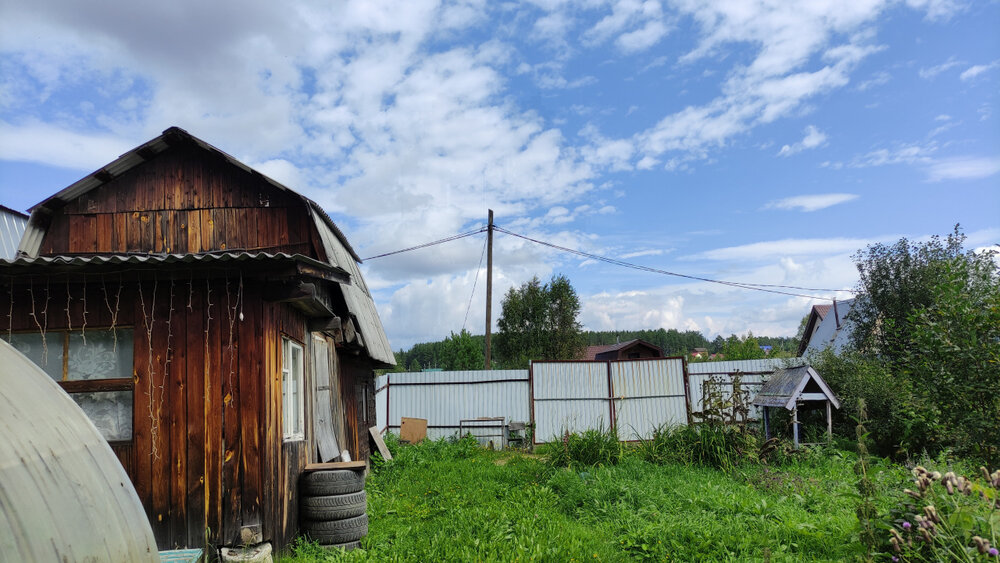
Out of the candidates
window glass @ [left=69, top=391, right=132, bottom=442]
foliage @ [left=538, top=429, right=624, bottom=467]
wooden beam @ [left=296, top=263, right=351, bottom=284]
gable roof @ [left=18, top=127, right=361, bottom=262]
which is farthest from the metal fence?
window glass @ [left=69, top=391, right=132, bottom=442]

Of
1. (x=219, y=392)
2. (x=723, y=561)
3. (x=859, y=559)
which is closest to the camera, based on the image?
(x=859, y=559)

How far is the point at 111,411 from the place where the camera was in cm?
564

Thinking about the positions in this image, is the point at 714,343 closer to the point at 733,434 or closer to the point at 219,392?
the point at 733,434

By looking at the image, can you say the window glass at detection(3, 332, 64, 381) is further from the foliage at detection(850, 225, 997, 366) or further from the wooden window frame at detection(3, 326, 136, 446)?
the foliage at detection(850, 225, 997, 366)

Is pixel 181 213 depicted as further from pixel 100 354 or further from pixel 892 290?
pixel 892 290

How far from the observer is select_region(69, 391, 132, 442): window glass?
5.61 m

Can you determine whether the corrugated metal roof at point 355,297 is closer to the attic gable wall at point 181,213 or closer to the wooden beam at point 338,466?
the attic gable wall at point 181,213

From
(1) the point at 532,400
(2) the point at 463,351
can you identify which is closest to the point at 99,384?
(1) the point at 532,400

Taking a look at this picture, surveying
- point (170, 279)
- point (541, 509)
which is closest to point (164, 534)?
point (170, 279)

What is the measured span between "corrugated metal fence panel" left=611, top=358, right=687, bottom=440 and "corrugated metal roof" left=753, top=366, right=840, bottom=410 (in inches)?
136

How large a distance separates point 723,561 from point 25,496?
5043 millimetres

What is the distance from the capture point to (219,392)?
5.65 meters

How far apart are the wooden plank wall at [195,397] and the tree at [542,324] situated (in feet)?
94.2

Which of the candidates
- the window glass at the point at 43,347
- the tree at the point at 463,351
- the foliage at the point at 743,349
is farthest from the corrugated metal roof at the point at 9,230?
the foliage at the point at 743,349
